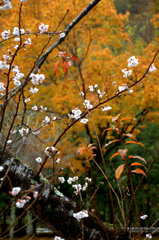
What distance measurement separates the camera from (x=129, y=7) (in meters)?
9.17

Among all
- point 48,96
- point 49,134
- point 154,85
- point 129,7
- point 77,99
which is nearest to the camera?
point 154,85

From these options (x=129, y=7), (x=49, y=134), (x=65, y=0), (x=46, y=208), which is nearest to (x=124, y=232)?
(x=46, y=208)

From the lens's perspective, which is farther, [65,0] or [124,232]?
[65,0]

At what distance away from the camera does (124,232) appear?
4.27ft

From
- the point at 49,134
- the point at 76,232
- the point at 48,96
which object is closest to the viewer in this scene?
the point at 76,232

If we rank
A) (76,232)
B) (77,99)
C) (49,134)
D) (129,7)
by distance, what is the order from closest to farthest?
(76,232) → (77,99) → (49,134) → (129,7)

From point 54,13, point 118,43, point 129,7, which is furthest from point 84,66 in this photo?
point 129,7

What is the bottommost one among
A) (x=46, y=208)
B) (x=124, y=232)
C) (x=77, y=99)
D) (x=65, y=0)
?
→ (x=124, y=232)

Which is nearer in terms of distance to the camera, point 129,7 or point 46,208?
point 46,208

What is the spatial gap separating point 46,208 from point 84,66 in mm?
5950

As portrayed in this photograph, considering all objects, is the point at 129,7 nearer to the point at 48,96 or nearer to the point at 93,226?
the point at 48,96

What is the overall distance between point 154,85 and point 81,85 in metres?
2.29

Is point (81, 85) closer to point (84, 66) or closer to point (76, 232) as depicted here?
point (84, 66)

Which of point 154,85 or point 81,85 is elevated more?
point 81,85
